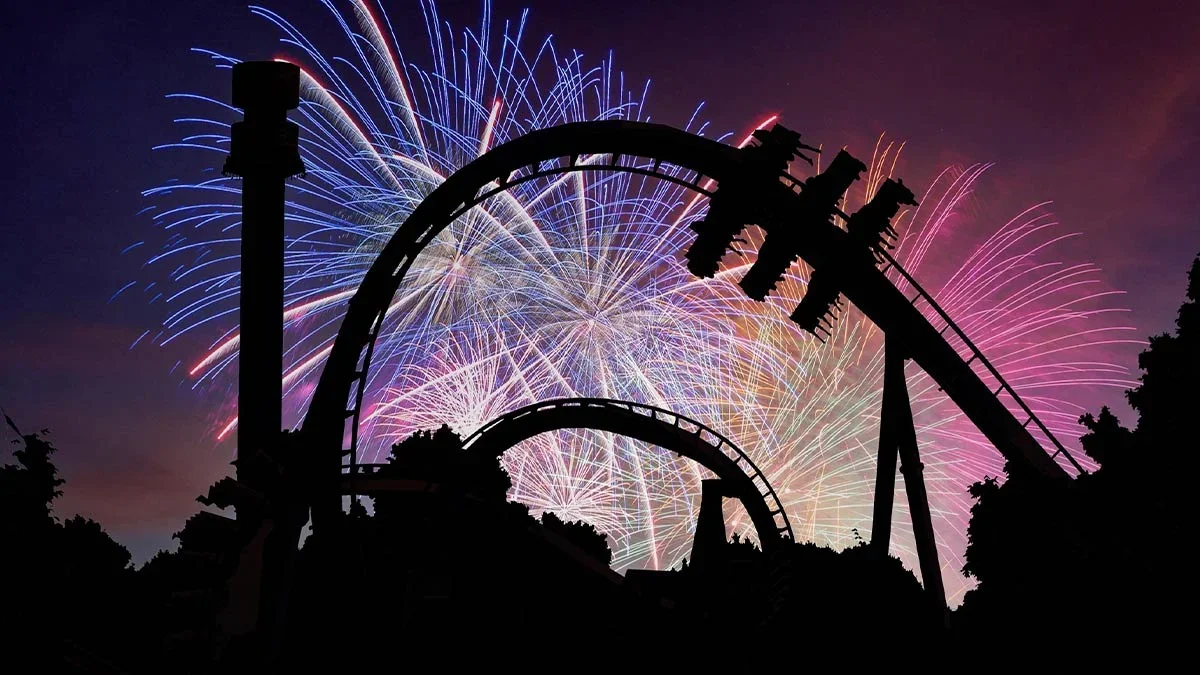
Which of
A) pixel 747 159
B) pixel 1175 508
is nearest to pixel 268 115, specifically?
pixel 747 159

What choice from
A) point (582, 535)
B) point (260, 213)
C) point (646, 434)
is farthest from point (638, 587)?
point (582, 535)

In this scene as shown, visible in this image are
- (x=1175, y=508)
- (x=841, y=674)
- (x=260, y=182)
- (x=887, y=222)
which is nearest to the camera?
(x=841, y=674)

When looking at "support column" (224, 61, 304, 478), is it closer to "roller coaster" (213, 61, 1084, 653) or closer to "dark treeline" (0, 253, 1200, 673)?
"dark treeline" (0, 253, 1200, 673)

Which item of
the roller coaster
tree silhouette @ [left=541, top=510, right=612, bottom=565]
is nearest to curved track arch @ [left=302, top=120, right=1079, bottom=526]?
the roller coaster

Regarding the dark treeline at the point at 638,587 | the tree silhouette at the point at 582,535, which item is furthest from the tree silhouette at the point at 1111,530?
the tree silhouette at the point at 582,535

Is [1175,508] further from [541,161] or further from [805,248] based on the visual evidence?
[541,161]

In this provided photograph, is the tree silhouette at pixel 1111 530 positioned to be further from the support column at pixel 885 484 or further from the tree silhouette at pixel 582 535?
the tree silhouette at pixel 582 535
